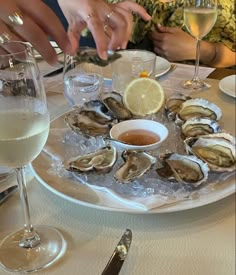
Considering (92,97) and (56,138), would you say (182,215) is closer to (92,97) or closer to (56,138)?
(56,138)

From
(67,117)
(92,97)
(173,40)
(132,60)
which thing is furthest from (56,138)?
(173,40)

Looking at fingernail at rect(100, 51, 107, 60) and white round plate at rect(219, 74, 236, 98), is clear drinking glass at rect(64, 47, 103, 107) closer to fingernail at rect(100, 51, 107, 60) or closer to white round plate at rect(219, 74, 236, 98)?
fingernail at rect(100, 51, 107, 60)

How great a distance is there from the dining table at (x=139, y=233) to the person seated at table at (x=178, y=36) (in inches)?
40.4

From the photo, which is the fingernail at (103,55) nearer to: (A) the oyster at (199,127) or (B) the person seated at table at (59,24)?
(B) the person seated at table at (59,24)

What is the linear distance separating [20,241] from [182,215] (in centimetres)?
20

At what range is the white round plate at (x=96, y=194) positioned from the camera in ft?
1.76

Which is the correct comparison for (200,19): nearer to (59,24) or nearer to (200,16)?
(200,16)

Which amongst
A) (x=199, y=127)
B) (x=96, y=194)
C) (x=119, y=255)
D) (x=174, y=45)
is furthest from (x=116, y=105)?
(x=174, y=45)

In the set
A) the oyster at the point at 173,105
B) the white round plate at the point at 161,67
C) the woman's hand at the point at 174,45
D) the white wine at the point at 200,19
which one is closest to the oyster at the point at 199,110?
the oyster at the point at 173,105

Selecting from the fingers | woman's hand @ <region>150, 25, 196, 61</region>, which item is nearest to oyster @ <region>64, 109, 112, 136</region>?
the fingers

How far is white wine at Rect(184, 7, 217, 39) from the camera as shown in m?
1.12

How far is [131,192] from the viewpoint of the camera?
0.57m

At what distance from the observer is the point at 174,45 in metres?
1.54

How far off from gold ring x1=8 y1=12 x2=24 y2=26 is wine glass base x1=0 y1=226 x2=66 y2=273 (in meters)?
0.48
